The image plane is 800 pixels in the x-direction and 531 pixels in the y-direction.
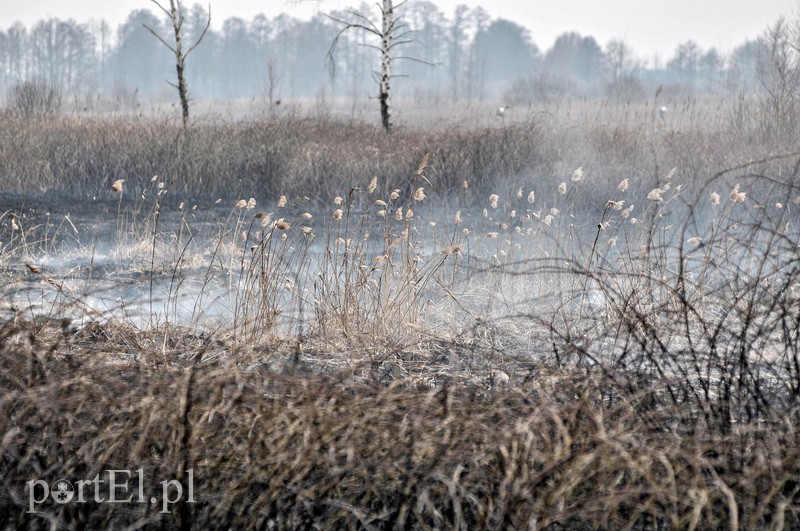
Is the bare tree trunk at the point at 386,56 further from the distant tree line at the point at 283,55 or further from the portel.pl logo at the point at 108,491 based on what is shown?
the distant tree line at the point at 283,55

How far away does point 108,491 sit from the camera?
83.8 inches

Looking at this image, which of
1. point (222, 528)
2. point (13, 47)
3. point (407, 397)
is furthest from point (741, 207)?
point (13, 47)

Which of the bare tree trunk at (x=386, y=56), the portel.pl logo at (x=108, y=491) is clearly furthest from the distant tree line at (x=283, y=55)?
the portel.pl logo at (x=108, y=491)

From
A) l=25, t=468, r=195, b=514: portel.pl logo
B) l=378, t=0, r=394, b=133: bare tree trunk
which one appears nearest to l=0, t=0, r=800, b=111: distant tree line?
l=378, t=0, r=394, b=133: bare tree trunk

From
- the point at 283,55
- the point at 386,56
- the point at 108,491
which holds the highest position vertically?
the point at 283,55

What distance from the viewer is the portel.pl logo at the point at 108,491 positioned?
208 cm

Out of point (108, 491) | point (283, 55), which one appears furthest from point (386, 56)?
point (283, 55)

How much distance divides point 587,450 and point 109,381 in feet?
4.44

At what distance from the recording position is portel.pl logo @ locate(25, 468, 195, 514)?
2.08 meters

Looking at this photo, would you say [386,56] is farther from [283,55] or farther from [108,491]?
[283,55]

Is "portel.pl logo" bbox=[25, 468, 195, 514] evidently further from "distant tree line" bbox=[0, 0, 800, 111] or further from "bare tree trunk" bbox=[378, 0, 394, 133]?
"distant tree line" bbox=[0, 0, 800, 111]

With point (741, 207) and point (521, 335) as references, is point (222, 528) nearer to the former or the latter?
point (521, 335)

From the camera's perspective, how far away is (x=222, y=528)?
2084 mm

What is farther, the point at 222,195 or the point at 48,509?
the point at 222,195
